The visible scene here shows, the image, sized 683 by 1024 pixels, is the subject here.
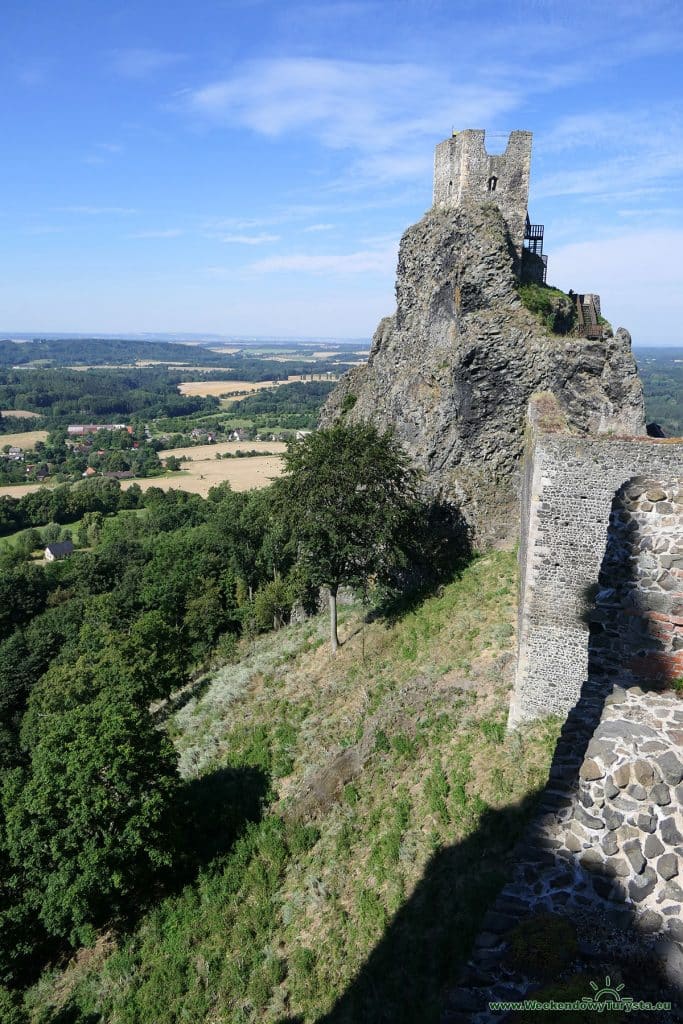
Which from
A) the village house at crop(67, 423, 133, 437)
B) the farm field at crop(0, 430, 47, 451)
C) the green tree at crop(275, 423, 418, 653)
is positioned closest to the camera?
the green tree at crop(275, 423, 418, 653)

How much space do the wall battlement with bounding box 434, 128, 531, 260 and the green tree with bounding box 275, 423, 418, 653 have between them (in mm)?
12383

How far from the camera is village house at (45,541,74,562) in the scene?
60.8 metres

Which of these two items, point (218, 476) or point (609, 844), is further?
point (218, 476)

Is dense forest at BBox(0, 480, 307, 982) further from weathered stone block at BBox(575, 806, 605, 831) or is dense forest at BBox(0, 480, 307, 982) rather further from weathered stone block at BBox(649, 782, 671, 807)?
weathered stone block at BBox(649, 782, 671, 807)

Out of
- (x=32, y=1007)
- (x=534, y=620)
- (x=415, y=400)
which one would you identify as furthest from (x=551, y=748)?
(x=415, y=400)

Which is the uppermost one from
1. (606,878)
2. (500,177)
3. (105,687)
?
(500,177)

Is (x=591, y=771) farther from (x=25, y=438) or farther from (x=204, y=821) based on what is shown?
→ (x=25, y=438)

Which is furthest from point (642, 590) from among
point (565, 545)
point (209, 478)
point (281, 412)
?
point (281, 412)

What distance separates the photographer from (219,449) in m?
127

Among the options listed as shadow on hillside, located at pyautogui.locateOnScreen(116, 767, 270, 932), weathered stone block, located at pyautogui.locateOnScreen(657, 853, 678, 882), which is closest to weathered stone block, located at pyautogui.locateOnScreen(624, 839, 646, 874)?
weathered stone block, located at pyautogui.locateOnScreen(657, 853, 678, 882)

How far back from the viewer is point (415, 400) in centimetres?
2794

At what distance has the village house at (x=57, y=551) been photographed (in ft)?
199

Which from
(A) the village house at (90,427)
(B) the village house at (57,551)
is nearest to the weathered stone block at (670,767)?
(B) the village house at (57,551)

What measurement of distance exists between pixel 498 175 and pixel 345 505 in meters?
17.6
